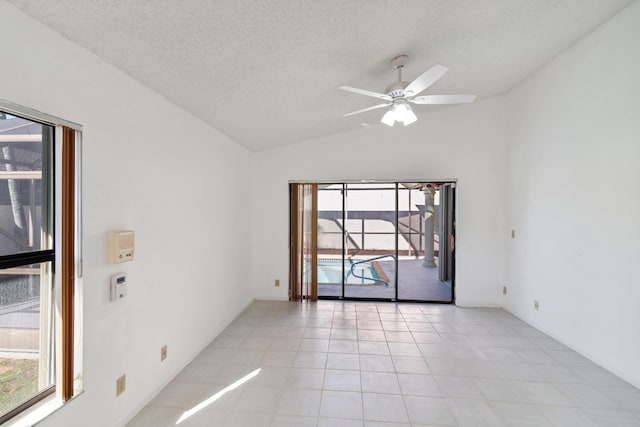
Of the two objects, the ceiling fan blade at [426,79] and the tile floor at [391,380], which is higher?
the ceiling fan blade at [426,79]

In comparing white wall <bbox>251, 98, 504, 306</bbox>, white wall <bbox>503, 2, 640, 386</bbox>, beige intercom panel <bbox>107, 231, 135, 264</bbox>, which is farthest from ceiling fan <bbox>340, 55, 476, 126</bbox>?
beige intercom panel <bbox>107, 231, 135, 264</bbox>

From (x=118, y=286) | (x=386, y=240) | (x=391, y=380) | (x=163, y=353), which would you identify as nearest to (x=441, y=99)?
(x=391, y=380)

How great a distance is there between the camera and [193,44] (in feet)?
5.57

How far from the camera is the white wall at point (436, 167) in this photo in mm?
4289

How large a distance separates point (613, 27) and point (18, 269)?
15.4 feet

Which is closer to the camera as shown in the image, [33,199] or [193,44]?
[33,199]

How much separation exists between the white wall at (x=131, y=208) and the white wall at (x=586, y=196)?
393cm

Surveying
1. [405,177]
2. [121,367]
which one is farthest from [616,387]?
[121,367]

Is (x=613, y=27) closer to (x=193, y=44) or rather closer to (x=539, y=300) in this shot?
(x=539, y=300)

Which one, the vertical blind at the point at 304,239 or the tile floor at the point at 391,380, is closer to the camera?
the tile floor at the point at 391,380

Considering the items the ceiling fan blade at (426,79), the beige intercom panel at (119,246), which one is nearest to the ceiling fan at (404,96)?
the ceiling fan blade at (426,79)

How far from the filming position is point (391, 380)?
7.97 feet

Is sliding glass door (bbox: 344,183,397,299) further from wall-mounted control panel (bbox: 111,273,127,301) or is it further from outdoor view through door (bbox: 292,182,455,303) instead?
wall-mounted control panel (bbox: 111,273,127,301)

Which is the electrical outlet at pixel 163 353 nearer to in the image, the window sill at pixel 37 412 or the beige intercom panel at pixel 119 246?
the window sill at pixel 37 412
